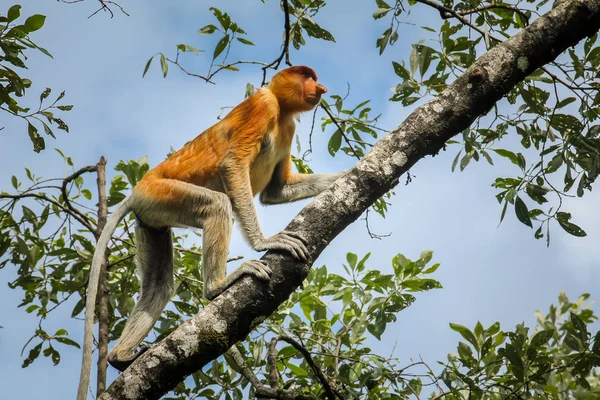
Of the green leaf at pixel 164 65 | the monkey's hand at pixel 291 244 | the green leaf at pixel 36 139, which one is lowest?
the monkey's hand at pixel 291 244

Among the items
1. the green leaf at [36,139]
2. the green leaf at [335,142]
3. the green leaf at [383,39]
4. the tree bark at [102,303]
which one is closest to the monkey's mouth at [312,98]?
the green leaf at [335,142]

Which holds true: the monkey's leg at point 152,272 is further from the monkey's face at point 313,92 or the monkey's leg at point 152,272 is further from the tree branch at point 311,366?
the monkey's face at point 313,92

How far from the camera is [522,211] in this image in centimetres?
334

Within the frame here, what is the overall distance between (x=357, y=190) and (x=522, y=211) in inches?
41.6

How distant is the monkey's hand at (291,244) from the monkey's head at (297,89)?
1762 millimetres

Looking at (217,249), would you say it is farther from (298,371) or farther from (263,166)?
(263,166)

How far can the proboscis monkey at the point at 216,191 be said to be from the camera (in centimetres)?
350

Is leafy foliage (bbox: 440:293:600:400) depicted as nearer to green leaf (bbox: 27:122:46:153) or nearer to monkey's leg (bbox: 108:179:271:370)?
monkey's leg (bbox: 108:179:271:370)

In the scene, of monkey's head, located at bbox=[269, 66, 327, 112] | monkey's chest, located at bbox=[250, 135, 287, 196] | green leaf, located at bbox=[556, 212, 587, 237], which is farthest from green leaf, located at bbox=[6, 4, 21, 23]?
green leaf, located at bbox=[556, 212, 587, 237]

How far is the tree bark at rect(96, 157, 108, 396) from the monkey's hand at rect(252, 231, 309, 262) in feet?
4.37

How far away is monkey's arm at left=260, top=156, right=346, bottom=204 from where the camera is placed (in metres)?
4.41

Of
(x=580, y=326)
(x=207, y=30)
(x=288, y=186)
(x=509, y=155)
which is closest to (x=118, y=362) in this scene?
(x=288, y=186)

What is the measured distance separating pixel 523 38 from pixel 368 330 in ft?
5.86

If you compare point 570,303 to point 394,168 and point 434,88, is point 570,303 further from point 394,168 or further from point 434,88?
point 394,168
